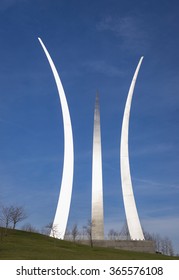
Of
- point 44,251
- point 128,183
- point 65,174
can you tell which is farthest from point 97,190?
point 44,251

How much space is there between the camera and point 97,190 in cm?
5147

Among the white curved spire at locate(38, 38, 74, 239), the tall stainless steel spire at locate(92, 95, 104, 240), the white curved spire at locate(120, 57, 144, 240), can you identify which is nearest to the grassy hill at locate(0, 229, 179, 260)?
the white curved spire at locate(38, 38, 74, 239)

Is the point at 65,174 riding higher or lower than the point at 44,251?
higher

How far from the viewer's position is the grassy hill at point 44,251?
3223 centimetres

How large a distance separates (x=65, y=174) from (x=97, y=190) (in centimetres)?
429

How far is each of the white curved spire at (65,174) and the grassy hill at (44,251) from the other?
283 centimetres

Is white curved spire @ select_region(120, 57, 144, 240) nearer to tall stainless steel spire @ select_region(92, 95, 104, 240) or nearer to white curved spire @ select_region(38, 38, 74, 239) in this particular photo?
tall stainless steel spire @ select_region(92, 95, 104, 240)

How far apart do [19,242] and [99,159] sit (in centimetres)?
1586

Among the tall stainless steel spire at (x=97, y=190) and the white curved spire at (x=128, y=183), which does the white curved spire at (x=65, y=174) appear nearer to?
the tall stainless steel spire at (x=97, y=190)

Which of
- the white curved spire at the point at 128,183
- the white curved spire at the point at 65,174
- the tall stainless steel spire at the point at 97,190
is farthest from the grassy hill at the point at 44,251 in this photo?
the white curved spire at the point at 128,183

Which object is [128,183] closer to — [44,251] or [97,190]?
[97,190]

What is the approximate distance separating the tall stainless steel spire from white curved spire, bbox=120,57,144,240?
301 cm

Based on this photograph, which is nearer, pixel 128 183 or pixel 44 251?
pixel 44 251
